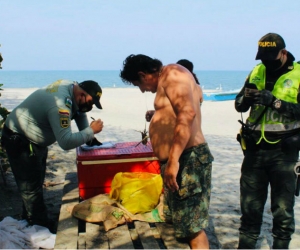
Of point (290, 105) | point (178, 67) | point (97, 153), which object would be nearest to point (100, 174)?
point (97, 153)

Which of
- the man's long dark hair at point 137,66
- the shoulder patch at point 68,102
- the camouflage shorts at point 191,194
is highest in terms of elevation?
the man's long dark hair at point 137,66

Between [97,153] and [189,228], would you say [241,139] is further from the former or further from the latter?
[97,153]

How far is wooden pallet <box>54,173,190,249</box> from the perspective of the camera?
10.7ft

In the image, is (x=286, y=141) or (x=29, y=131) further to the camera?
(x=29, y=131)

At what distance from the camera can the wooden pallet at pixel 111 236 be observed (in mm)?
3268

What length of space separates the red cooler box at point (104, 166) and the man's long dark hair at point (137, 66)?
4.15 ft

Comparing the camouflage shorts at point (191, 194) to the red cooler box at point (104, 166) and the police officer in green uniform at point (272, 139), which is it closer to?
the police officer in green uniform at point (272, 139)

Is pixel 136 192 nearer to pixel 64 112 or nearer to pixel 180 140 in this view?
pixel 64 112

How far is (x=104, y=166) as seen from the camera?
13.9 feet

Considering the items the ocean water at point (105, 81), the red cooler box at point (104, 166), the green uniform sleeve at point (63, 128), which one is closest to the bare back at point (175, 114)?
the green uniform sleeve at point (63, 128)

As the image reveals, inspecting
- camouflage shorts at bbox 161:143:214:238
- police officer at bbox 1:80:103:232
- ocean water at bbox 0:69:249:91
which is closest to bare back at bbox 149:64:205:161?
camouflage shorts at bbox 161:143:214:238

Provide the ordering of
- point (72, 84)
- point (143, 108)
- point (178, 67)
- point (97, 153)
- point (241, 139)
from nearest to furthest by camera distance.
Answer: point (178, 67) < point (241, 139) < point (72, 84) < point (97, 153) < point (143, 108)

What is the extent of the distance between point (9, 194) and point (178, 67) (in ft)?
12.4

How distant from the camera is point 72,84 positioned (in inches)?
158
